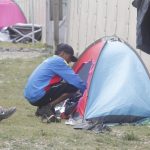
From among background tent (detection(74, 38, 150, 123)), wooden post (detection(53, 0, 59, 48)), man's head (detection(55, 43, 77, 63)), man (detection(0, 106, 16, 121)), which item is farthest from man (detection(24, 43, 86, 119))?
wooden post (detection(53, 0, 59, 48))

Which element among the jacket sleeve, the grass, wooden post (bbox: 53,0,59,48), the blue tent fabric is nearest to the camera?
the grass

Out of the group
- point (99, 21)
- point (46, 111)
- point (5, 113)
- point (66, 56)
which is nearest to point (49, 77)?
point (66, 56)

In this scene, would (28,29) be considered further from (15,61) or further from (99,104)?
(99,104)

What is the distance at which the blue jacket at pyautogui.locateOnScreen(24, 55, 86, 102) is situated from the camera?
8539mm

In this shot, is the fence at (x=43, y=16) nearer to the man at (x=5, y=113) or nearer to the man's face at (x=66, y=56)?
the man's face at (x=66, y=56)

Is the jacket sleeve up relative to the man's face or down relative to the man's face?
down

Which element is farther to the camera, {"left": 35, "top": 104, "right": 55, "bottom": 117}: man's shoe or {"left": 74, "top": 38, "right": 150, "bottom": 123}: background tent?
{"left": 35, "top": 104, "right": 55, "bottom": 117}: man's shoe

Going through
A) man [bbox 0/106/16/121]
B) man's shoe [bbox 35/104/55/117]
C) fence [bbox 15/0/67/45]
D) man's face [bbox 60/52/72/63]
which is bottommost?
fence [bbox 15/0/67/45]

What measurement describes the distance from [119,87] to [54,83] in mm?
967

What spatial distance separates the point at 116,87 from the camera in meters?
8.31

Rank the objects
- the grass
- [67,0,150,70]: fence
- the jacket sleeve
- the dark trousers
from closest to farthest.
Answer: the grass < the jacket sleeve < the dark trousers < [67,0,150,70]: fence

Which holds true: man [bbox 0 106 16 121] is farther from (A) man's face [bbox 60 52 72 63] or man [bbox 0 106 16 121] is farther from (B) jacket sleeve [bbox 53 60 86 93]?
(A) man's face [bbox 60 52 72 63]

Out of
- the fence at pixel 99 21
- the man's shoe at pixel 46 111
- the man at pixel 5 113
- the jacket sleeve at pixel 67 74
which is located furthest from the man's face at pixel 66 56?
the fence at pixel 99 21

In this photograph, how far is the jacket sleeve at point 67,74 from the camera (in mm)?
8516
